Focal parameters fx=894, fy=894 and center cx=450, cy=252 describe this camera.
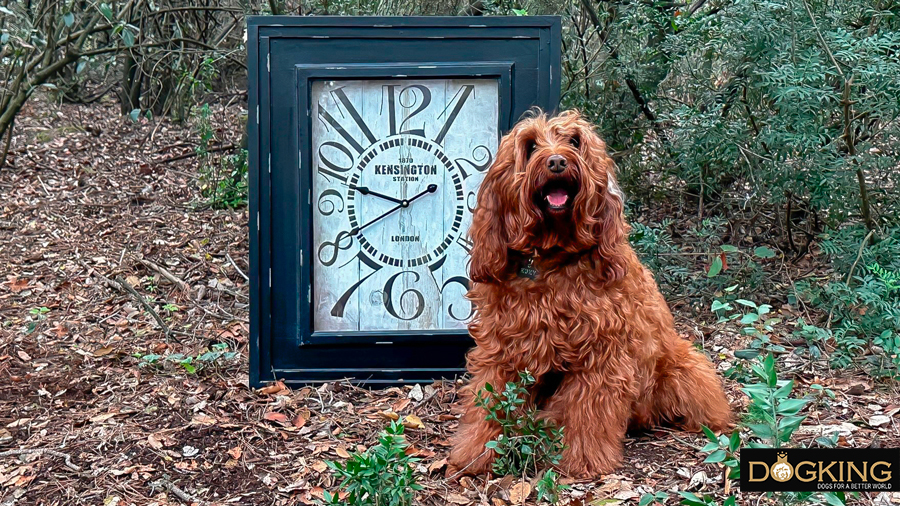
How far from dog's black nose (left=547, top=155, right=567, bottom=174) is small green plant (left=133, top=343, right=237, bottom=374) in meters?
2.54

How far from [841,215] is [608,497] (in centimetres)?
264

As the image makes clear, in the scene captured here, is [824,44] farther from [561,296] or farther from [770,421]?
[770,421]

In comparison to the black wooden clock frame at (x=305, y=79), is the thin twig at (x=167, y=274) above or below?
below

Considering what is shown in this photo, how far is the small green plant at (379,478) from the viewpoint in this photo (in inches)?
118

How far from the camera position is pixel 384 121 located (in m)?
4.53

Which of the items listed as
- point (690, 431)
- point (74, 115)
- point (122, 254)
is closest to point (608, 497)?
point (690, 431)

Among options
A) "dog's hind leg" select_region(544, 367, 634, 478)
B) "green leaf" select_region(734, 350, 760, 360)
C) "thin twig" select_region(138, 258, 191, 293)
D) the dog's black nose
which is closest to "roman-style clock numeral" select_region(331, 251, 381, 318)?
"dog's hind leg" select_region(544, 367, 634, 478)

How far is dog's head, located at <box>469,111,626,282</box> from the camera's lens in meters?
3.26

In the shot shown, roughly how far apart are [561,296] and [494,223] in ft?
1.25

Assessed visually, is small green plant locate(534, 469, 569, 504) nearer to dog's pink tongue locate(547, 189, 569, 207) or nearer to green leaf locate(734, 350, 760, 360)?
dog's pink tongue locate(547, 189, 569, 207)

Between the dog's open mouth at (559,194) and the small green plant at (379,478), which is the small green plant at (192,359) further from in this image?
the dog's open mouth at (559,194)

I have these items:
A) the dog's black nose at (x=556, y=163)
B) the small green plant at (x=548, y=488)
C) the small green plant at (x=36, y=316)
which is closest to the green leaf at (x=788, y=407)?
the small green plant at (x=548, y=488)

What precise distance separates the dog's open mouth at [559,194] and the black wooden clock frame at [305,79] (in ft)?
4.10

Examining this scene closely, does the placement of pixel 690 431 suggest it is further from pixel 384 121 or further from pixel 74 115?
pixel 74 115
